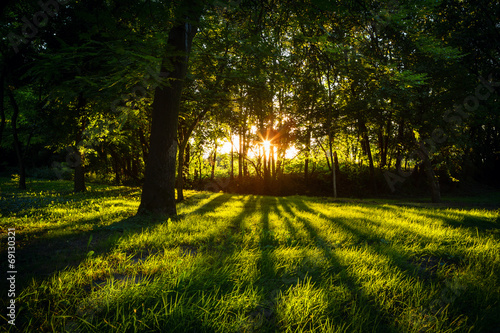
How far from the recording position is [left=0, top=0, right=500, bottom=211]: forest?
3641 mm

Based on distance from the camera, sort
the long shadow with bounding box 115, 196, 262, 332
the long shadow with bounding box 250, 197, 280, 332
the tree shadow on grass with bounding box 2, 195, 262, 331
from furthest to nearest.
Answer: the tree shadow on grass with bounding box 2, 195, 262, 331
the long shadow with bounding box 250, 197, 280, 332
the long shadow with bounding box 115, 196, 262, 332

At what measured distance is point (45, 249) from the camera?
352cm

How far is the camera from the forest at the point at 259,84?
364 centimetres

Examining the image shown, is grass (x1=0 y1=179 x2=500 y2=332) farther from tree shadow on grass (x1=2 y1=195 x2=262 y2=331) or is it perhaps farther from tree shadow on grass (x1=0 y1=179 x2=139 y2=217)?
tree shadow on grass (x1=0 y1=179 x2=139 y2=217)

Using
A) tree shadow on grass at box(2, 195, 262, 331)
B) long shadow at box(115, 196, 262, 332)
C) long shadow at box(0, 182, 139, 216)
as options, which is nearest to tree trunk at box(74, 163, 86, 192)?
long shadow at box(0, 182, 139, 216)

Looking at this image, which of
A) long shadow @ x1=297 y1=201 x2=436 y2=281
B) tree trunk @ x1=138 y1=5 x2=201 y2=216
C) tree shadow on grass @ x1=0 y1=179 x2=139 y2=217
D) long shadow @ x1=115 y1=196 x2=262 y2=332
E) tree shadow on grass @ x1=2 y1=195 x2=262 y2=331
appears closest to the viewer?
long shadow @ x1=115 y1=196 x2=262 y2=332

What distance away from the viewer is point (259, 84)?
957 centimetres

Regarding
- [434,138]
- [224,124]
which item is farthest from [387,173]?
[224,124]

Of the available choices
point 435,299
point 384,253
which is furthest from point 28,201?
point 435,299

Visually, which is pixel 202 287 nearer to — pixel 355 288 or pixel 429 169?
pixel 355 288

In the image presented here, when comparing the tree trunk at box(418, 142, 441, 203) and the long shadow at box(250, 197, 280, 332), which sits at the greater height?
the tree trunk at box(418, 142, 441, 203)

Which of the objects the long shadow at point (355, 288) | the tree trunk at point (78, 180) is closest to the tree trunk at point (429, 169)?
the long shadow at point (355, 288)

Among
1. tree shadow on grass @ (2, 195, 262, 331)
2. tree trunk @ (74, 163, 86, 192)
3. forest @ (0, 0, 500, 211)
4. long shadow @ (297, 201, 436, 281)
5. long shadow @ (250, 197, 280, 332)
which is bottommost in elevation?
long shadow @ (297, 201, 436, 281)

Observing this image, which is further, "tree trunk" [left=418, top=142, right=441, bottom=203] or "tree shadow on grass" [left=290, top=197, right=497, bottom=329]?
"tree trunk" [left=418, top=142, right=441, bottom=203]
